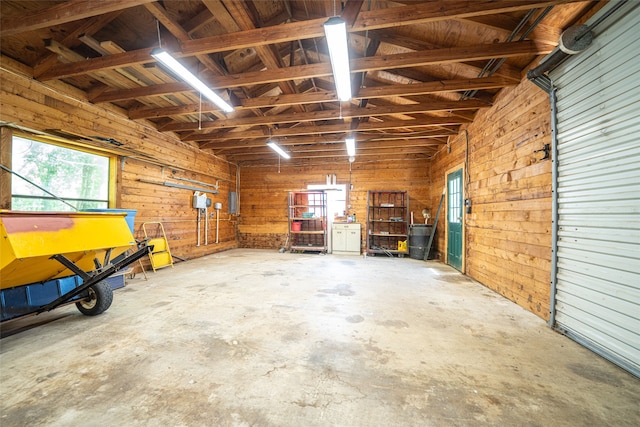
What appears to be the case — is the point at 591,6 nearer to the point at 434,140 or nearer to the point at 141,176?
the point at 434,140

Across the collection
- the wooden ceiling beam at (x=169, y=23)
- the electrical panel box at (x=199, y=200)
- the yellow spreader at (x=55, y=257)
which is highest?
the wooden ceiling beam at (x=169, y=23)

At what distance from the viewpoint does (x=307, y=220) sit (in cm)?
862

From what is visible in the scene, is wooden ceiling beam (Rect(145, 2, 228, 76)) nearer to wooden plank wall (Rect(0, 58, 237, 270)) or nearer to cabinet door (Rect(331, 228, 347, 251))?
wooden plank wall (Rect(0, 58, 237, 270))

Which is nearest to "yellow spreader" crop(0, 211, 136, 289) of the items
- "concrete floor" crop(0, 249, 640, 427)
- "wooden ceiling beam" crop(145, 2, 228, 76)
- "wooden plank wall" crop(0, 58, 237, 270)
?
"concrete floor" crop(0, 249, 640, 427)

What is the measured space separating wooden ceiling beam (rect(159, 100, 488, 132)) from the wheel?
11.6ft

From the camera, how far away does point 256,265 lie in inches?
231

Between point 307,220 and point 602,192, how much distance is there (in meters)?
7.17

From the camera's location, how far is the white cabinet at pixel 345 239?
7.73m

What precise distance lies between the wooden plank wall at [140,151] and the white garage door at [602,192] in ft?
22.5

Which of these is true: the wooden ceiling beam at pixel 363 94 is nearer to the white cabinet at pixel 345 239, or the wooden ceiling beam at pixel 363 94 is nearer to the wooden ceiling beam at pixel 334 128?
the wooden ceiling beam at pixel 334 128

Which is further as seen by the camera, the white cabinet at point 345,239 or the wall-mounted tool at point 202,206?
the white cabinet at point 345,239

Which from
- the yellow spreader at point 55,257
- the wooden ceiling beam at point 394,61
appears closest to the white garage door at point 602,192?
the wooden ceiling beam at point 394,61

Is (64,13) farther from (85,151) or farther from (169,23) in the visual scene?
(85,151)

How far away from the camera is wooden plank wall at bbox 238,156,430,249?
25.9ft
